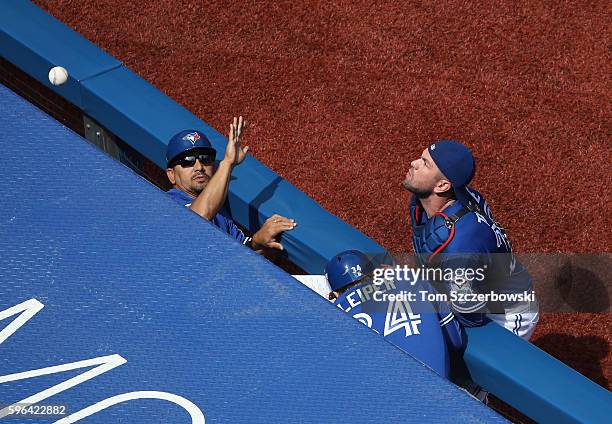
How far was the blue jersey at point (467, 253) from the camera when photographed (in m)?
3.38

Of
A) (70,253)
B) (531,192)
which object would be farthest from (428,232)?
(70,253)

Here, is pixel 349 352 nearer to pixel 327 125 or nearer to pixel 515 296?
pixel 515 296

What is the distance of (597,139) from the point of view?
5.04 metres

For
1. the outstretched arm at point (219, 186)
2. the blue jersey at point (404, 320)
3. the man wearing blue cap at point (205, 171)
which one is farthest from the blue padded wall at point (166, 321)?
the man wearing blue cap at point (205, 171)

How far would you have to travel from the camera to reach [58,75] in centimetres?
412

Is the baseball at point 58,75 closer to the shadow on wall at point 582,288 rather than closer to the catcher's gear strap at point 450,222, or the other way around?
the catcher's gear strap at point 450,222

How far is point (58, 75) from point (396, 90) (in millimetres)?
1977

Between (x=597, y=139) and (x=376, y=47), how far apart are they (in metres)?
1.38

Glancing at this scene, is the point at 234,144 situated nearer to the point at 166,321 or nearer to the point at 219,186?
the point at 219,186

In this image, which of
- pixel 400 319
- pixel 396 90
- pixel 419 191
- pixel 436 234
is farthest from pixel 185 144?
pixel 396 90

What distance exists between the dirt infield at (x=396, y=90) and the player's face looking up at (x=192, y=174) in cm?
118

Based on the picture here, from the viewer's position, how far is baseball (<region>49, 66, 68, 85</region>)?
4.12 meters

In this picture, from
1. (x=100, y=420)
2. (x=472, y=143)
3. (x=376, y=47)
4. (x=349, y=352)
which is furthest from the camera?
(x=376, y=47)

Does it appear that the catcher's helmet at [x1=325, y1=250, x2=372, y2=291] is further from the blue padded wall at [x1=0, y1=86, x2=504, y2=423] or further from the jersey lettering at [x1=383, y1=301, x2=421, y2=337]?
the blue padded wall at [x1=0, y1=86, x2=504, y2=423]
